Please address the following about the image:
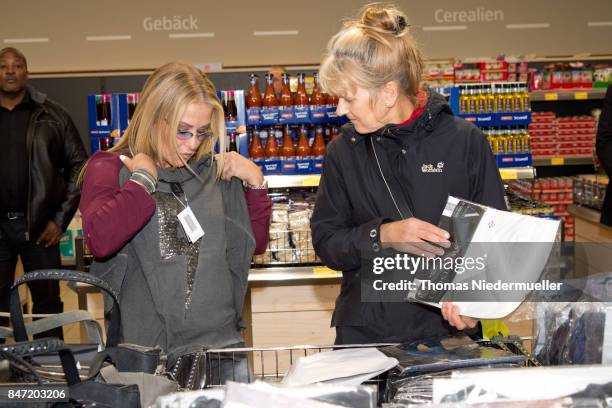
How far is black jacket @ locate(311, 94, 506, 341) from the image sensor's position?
213 cm

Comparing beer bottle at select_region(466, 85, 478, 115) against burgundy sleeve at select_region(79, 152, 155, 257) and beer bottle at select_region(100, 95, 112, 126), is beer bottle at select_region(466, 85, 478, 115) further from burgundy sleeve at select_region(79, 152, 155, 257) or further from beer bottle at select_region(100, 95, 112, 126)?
burgundy sleeve at select_region(79, 152, 155, 257)

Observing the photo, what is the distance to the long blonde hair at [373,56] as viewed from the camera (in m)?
2.02

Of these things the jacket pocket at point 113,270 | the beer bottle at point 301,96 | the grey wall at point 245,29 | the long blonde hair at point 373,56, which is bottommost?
the jacket pocket at point 113,270

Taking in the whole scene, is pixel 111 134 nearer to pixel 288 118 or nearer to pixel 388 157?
pixel 288 118

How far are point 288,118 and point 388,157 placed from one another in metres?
2.48

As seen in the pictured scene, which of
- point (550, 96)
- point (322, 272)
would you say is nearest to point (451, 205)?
point (322, 272)

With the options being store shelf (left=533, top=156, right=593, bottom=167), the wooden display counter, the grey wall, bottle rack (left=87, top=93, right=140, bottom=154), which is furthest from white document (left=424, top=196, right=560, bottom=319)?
the grey wall

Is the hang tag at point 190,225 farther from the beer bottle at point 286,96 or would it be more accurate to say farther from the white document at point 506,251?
the beer bottle at point 286,96

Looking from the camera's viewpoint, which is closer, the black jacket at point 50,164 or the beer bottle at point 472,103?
the black jacket at point 50,164

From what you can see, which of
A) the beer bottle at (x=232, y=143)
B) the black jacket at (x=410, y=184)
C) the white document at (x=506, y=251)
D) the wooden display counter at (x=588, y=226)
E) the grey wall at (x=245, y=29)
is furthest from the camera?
the grey wall at (x=245, y=29)

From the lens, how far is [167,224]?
7.32 ft

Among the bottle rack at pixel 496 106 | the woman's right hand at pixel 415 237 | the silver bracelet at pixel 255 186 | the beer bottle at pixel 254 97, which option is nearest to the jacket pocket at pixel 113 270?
the silver bracelet at pixel 255 186

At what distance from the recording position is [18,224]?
468 cm

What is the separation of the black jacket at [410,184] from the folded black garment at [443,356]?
484 millimetres
